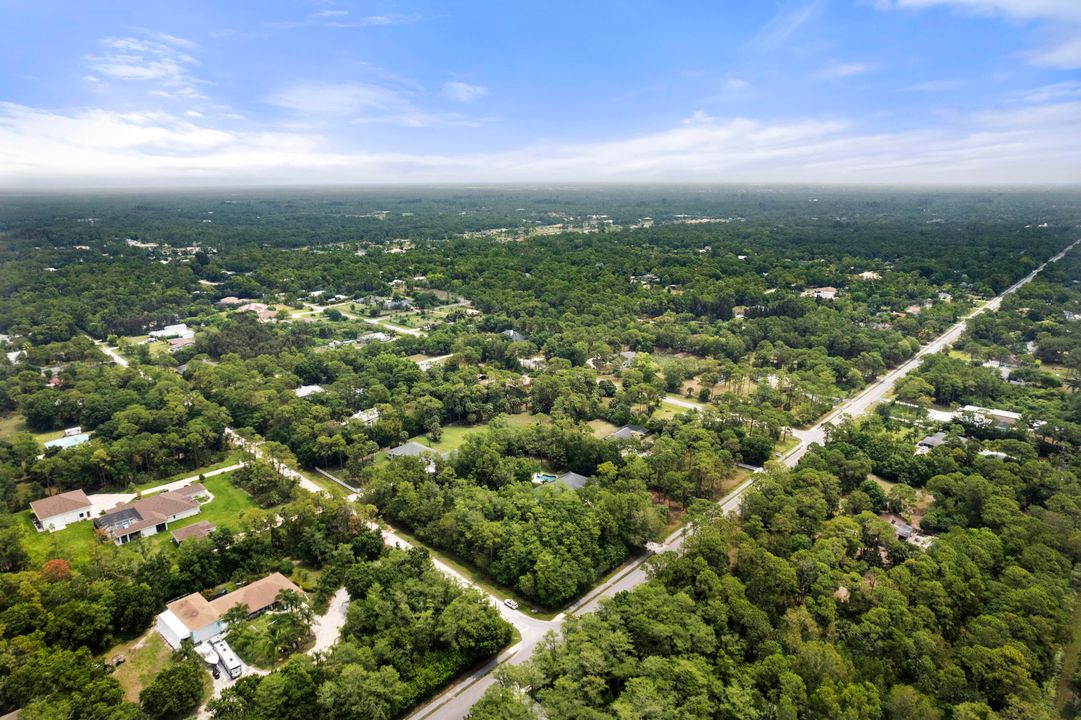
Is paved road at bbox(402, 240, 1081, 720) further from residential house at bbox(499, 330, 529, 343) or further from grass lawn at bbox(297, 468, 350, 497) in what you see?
residential house at bbox(499, 330, 529, 343)

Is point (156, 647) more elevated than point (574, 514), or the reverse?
point (574, 514)

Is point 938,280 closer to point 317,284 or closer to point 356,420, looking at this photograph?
point 356,420

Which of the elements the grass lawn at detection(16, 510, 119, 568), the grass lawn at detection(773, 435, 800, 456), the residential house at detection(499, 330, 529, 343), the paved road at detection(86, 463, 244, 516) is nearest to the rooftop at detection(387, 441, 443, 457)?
the paved road at detection(86, 463, 244, 516)

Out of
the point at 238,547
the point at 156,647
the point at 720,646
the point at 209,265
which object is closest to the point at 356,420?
the point at 238,547

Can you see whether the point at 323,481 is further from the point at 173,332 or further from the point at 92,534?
the point at 173,332

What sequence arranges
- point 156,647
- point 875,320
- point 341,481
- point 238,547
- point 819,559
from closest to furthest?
point 156,647 → point 819,559 → point 238,547 → point 341,481 → point 875,320

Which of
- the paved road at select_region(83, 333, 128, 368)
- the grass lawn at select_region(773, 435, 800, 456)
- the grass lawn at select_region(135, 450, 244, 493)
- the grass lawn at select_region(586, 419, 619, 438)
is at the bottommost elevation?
the grass lawn at select_region(135, 450, 244, 493)

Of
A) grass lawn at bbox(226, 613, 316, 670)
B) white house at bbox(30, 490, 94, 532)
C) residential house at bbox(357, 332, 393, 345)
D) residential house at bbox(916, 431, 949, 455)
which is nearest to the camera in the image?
grass lawn at bbox(226, 613, 316, 670)
